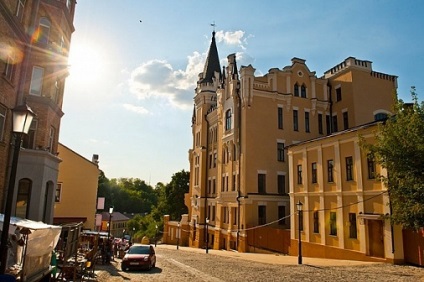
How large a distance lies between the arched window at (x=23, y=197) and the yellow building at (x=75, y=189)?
13558 millimetres

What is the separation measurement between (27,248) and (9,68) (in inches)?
348

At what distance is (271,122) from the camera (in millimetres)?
33469

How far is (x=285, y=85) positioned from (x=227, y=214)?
14.9m

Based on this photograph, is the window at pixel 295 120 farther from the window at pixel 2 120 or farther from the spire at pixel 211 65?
the window at pixel 2 120

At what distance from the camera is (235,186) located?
3369 centimetres

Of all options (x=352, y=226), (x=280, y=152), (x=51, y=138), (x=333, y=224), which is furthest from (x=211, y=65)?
(x=352, y=226)

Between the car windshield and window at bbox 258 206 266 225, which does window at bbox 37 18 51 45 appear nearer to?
the car windshield

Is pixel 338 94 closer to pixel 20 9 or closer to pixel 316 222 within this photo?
pixel 316 222

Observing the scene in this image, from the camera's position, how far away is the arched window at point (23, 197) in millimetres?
15447

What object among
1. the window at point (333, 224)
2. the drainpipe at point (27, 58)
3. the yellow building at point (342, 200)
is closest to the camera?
the drainpipe at point (27, 58)

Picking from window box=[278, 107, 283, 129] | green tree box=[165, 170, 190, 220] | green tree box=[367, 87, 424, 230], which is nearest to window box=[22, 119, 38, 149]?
green tree box=[367, 87, 424, 230]

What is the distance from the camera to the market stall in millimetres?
8609

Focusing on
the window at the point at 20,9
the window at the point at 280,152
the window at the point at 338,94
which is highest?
the window at the point at 338,94

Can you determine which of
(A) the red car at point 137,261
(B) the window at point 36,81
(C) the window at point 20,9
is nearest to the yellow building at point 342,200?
(A) the red car at point 137,261
